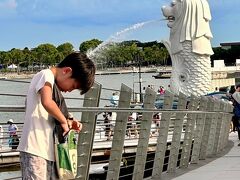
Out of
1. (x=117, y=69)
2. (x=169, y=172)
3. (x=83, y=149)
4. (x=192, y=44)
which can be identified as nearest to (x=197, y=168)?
(x=169, y=172)

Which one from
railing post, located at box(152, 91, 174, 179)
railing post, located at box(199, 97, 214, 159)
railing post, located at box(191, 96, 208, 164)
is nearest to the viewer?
railing post, located at box(152, 91, 174, 179)

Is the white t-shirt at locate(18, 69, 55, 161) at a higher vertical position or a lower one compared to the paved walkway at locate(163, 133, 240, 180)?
higher

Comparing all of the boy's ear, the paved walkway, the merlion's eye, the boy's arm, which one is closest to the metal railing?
the paved walkway

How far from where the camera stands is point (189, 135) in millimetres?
9414

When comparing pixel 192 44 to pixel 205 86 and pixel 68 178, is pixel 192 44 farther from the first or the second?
pixel 68 178

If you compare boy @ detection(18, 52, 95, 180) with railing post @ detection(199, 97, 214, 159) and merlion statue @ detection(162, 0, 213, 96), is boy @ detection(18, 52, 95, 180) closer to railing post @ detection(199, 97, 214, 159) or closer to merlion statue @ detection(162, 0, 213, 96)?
railing post @ detection(199, 97, 214, 159)

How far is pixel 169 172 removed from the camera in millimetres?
8195

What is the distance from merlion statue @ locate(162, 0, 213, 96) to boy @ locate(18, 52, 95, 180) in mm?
28761

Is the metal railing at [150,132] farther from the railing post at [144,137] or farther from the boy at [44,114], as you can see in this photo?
the boy at [44,114]

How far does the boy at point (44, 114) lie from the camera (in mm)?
3608

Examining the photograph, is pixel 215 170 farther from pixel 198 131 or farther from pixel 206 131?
Result: pixel 206 131

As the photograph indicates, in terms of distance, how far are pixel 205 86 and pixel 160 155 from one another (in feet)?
83.4

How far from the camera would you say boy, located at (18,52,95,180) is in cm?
361

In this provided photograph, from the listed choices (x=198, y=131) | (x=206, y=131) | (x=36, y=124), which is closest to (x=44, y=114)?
(x=36, y=124)
